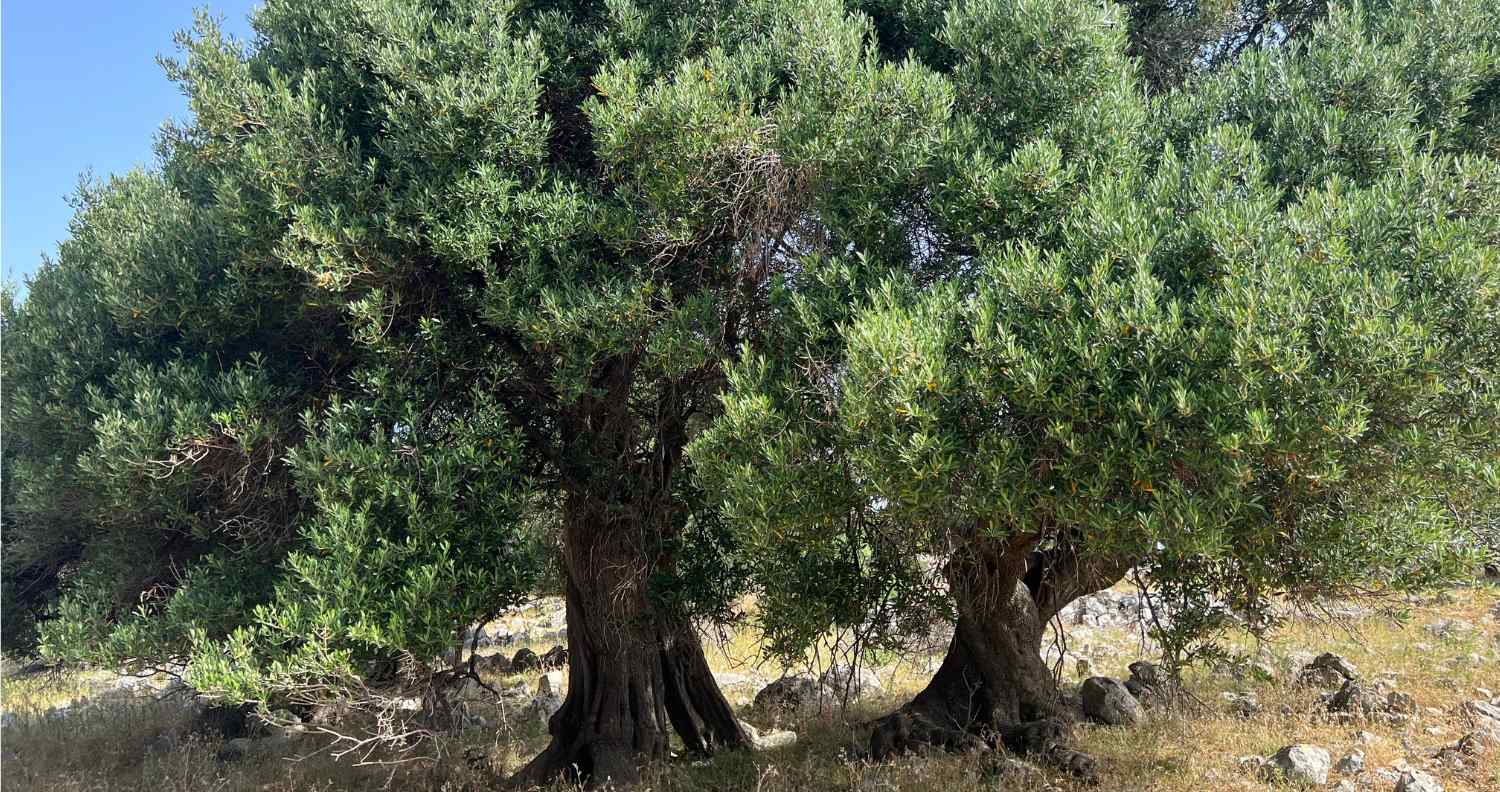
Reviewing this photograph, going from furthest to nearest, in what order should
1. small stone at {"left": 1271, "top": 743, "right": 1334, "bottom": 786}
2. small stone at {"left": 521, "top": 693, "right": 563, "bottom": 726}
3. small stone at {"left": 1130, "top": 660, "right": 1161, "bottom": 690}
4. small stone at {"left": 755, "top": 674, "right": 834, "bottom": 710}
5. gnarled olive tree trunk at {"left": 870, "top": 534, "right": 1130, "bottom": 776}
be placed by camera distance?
small stone at {"left": 521, "top": 693, "right": 563, "bottom": 726} < small stone at {"left": 755, "top": 674, "right": 834, "bottom": 710} < small stone at {"left": 1130, "top": 660, "right": 1161, "bottom": 690} < gnarled olive tree trunk at {"left": 870, "top": 534, "right": 1130, "bottom": 776} < small stone at {"left": 1271, "top": 743, "right": 1334, "bottom": 786}

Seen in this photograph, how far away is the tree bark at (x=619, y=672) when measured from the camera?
927cm

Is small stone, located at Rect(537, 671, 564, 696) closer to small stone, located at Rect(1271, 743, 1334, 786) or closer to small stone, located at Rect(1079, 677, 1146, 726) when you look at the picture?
small stone, located at Rect(1079, 677, 1146, 726)

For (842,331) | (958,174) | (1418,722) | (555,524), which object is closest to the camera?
(842,331)

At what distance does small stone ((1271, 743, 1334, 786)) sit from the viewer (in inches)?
323

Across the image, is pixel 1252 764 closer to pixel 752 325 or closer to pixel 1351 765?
pixel 1351 765

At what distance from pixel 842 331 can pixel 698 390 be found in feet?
8.97

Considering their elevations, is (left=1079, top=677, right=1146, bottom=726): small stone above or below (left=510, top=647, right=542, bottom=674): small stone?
below

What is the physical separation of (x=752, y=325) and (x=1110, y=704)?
646 cm

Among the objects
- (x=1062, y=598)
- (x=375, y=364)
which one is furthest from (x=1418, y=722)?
(x=375, y=364)

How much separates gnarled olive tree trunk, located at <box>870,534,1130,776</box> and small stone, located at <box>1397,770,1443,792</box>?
8.45 feet

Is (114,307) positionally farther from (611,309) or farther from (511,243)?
(611,309)

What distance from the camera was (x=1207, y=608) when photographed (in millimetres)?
7336

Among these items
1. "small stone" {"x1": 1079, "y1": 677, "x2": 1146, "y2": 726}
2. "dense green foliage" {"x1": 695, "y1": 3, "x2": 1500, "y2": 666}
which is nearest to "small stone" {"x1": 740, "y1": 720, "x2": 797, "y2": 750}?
"small stone" {"x1": 1079, "y1": 677, "x2": 1146, "y2": 726}

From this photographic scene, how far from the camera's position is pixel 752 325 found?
819 cm
